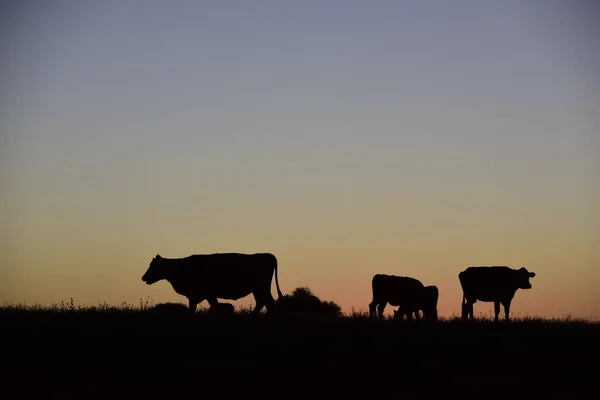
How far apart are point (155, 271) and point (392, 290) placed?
27.1 ft

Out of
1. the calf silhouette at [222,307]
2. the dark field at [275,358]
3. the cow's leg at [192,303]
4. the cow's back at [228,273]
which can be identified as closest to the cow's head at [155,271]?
the cow's back at [228,273]

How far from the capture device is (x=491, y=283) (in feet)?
117

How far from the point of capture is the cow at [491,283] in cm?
3550

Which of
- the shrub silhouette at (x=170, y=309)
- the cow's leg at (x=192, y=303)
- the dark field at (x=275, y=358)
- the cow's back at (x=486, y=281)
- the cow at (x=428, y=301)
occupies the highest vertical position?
the cow's back at (x=486, y=281)

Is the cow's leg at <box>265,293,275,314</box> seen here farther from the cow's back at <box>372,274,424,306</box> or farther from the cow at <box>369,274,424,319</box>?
the cow's back at <box>372,274,424,306</box>

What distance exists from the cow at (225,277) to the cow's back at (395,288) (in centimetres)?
444

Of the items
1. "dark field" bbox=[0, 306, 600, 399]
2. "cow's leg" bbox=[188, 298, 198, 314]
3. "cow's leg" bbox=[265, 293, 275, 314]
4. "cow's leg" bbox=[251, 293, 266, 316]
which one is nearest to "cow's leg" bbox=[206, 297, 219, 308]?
"cow's leg" bbox=[188, 298, 198, 314]

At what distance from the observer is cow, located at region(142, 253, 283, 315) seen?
3116 centimetres

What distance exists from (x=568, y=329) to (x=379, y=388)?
1217 centimetres

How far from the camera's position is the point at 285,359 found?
19.2 m

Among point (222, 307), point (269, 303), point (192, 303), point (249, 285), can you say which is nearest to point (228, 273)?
point (249, 285)

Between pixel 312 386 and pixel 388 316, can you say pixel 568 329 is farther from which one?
pixel 312 386

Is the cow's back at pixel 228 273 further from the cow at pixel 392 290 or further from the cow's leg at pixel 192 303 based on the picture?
the cow at pixel 392 290

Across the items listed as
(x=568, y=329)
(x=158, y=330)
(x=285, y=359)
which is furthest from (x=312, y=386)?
(x=568, y=329)
